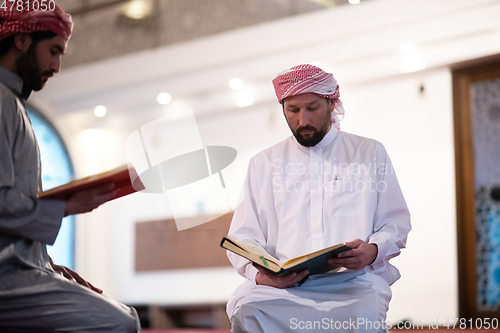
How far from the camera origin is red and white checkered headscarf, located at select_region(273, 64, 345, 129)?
2.41 metres

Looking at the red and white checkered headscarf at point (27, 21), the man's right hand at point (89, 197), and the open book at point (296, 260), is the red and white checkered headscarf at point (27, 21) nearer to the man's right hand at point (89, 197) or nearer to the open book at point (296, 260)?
the man's right hand at point (89, 197)

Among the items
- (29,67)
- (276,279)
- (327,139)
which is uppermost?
(29,67)

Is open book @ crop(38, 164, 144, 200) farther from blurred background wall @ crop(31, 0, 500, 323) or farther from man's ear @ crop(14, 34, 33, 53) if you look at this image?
blurred background wall @ crop(31, 0, 500, 323)

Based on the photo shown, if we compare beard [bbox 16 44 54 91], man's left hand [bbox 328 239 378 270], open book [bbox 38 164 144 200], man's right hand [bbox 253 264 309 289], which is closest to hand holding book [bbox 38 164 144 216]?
open book [bbox 38 164 144 200]

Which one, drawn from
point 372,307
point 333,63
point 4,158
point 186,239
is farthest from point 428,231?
point 4,158

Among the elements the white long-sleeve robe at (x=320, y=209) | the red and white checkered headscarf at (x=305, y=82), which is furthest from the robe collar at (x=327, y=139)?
the red and white checkered headscarf at (x=305, y=82)

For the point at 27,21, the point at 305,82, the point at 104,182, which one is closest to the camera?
the point at 104,182

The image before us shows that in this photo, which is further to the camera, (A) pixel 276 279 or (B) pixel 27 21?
(A) pixel 276 279

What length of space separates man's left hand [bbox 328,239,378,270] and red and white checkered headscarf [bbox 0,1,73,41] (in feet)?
3.96

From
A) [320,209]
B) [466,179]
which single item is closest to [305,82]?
[320,209]

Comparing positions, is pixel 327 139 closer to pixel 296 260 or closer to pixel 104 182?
pixel 296 260

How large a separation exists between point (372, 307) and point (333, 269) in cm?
20

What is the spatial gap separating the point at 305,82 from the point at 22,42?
3.78 ft

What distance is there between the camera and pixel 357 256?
204 cm
